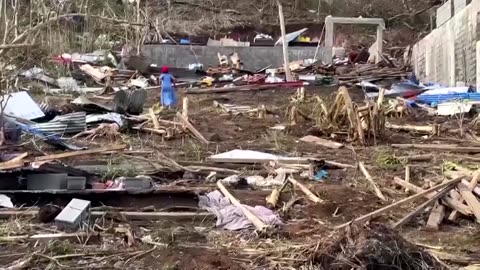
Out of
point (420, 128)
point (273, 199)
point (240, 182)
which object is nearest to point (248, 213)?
point (273, 199)

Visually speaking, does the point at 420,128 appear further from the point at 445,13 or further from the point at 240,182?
the point at 445,13

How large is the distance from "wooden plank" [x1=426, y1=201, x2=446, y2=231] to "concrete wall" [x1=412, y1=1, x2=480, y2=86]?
8678 millimetres

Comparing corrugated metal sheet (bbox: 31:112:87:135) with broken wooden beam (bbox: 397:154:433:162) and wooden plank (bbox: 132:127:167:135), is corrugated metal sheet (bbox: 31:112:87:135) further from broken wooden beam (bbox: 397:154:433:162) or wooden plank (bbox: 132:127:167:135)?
broken wooden beam (bbox: 397:154:433:162)

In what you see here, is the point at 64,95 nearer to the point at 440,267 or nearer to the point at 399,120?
the point at 399,120

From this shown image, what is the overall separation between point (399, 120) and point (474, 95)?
5.27ft

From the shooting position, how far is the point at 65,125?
1034cm

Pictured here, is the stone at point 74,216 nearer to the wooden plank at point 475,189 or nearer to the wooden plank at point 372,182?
the wooden plank at point 372,182

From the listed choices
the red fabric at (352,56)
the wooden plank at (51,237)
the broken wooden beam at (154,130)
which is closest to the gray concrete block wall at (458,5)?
the red fabric at (352,56)

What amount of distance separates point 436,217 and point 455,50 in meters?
10.9

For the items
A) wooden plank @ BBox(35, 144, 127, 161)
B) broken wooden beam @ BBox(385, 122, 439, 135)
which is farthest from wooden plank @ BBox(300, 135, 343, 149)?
wooden plank @ BBox(35, 144, 127, 161)

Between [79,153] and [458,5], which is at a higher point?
[458,5]

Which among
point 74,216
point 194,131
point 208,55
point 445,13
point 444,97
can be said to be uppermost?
point 445,13

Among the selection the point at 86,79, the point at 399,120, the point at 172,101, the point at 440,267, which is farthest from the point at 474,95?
→ the point at 86,79

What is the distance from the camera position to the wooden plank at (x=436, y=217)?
5.32 meters
